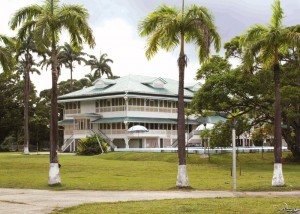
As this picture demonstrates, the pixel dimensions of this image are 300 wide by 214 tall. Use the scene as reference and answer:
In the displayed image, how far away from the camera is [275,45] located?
2453cm

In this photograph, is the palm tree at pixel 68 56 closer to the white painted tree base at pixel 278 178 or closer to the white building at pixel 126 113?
the white building at pixel 126 113

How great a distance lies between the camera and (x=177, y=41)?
2483 centimetres

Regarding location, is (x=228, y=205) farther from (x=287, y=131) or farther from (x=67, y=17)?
(x=287, y=131)

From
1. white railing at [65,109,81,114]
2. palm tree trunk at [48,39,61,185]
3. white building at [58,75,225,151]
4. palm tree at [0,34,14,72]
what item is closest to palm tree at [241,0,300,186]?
palm tree trunk at [48,39,61,185]

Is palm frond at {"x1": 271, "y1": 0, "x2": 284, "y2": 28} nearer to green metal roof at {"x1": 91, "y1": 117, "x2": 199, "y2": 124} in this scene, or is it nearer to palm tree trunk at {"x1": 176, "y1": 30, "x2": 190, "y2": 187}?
palm tree trunk at {"x1": 176, "y1": 30, "x2": 190, "y2": 187}

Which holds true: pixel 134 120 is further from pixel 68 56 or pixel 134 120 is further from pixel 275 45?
Answer: pixel 275 45

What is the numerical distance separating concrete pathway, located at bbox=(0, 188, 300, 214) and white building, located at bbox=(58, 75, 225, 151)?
3861 cm

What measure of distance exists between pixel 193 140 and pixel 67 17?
4207 centimetres

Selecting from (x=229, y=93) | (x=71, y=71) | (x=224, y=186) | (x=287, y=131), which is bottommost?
(x=224, y=186)

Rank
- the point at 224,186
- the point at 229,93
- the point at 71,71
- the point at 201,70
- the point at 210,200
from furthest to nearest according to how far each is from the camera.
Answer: the point at 71,71
the point at 201,70
the point at 229,93
the point at 224,186
the point at 210,200

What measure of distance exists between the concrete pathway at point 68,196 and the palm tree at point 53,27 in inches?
146

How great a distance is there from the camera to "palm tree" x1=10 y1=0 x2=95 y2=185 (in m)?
24.7

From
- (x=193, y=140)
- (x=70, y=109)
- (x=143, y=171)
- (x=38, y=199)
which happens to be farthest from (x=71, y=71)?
(x=38, y=199)

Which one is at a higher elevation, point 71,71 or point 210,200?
point 71,71
